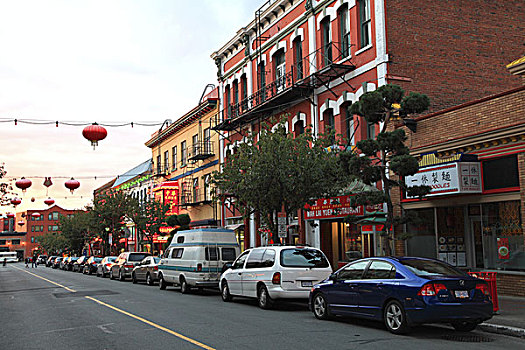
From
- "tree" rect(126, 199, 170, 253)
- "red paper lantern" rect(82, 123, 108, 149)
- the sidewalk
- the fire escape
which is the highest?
the fire escape

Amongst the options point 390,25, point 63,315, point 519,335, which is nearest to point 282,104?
point 390,25

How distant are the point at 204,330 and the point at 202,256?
973 cm

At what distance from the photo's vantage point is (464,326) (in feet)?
36.0

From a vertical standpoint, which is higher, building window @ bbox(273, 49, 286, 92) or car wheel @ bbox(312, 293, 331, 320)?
building window @ bbox(273, 49, 286, 92)

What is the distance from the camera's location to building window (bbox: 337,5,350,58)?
23.5 meters

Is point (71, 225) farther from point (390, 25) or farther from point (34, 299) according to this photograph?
point (390, 25)

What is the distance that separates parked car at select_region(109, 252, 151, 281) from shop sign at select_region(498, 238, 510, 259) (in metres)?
20.5

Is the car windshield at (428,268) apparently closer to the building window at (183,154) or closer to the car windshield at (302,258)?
the car windshield at (302,258)

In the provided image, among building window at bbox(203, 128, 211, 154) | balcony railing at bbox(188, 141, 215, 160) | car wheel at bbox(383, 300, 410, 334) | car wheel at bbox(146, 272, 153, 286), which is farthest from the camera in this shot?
→ building window at bbox(203, 128, 211, 154)

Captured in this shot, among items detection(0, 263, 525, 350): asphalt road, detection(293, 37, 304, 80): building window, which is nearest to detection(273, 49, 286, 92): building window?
detection(293, 37, 304, 80): building window

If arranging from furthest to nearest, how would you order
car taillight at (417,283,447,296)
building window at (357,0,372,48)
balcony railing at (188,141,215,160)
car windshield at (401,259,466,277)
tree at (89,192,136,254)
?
tree at (89,192,136,254), balcony railing at (188,141,215,160), building window at (357,0,372,48), car windshield at (401,259,466,277), car taillight at (417,283,447,296)

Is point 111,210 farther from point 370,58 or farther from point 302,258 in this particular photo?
point 302,258

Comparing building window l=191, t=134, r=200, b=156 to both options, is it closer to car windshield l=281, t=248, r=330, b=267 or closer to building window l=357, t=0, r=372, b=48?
building window l=357, t=0, r=372, b=48

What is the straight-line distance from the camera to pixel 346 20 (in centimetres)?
2352
